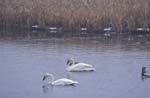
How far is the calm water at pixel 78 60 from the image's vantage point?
57.7ft

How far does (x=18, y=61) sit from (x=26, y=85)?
3774mm

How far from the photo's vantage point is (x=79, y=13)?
30125 mm

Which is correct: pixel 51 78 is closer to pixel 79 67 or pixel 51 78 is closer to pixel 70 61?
pixel 79 67

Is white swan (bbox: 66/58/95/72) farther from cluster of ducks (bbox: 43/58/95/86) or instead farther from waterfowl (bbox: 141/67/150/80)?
waterfowl (bbox: 141/67/150/80)

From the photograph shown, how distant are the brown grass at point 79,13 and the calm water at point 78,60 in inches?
69.2

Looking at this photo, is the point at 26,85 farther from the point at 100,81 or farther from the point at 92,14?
the point at 92,14

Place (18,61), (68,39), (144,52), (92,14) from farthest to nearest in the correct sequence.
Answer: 1. (92,14)
2. (68,39)
3. (144,52)
4. (18,61)

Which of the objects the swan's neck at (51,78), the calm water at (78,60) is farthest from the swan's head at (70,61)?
the swan's neck at (51,78)

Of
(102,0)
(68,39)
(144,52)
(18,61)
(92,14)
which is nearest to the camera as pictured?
(18,61)

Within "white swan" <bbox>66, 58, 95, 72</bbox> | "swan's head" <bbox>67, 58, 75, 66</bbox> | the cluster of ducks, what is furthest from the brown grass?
"white swan" <bbox>66, 58, 95, 72</bbox>

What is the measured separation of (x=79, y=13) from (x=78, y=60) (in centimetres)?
757

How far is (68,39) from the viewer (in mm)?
27719

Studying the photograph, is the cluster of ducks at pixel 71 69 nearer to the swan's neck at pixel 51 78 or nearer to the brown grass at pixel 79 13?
the swan's neck at pixel 51 78

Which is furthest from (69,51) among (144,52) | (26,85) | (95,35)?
(26,85)
